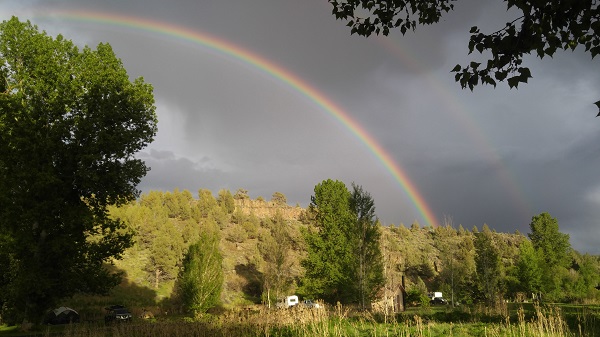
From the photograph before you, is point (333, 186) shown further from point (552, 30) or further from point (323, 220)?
point (552, 30)

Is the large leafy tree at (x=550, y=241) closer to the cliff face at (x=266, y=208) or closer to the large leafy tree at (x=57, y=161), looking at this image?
the large leafy tree at (x=57, y=161)

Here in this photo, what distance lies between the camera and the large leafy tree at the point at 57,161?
1917 cm

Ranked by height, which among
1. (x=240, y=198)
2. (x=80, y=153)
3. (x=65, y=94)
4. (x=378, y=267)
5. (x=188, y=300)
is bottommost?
(x=188, y=300)

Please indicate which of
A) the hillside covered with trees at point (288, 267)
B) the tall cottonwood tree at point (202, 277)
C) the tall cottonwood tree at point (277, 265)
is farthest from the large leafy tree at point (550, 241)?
the tall cottonwood tree at point (202, 277)

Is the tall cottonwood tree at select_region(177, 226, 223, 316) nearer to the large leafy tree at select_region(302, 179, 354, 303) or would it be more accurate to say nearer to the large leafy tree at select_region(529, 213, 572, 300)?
the large leafy tree at select_region(302, 179, 354, 303)

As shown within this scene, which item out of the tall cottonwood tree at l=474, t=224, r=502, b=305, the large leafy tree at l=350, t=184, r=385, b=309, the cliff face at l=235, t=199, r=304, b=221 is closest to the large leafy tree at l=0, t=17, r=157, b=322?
the large leafy tree at l=350, t=184, r=385, b=309

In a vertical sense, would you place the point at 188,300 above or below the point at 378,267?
below

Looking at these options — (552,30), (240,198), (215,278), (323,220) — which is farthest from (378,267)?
(240,198)

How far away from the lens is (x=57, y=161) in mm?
20625

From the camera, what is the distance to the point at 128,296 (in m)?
48.2

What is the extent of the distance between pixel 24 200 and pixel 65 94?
5771mm

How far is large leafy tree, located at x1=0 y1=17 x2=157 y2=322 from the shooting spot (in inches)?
755

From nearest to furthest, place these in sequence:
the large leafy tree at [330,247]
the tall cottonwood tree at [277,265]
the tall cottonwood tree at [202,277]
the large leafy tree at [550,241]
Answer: the tall cottonwood tree at [202,277]
the large leafy tree at [330,247]
the tall cottonwood tree at [277,265]
the large leafy tree at [550,241]

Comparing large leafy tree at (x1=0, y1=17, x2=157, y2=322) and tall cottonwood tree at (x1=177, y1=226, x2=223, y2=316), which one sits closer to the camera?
large leafy tree at (x1=0, y1=17, x2=157, y2=322)
